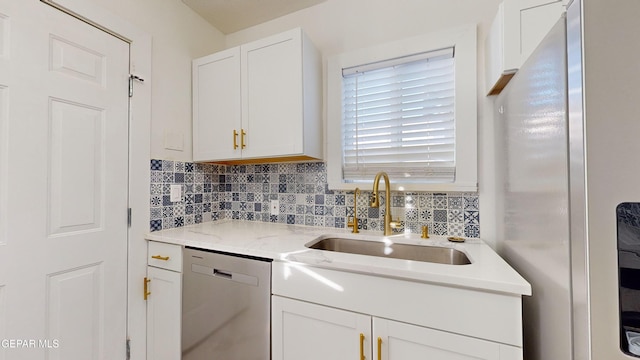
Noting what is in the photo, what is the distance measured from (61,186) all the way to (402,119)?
1.77 meters

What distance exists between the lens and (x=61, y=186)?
1.21m

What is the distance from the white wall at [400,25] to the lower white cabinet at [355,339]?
2.32ft

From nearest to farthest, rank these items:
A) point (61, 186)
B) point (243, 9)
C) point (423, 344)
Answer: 1. point (423, 344)
2. point (61, 186)
3. point (243, 9)

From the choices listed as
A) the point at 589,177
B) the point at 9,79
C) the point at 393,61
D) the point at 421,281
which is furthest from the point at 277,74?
the point at 589,177

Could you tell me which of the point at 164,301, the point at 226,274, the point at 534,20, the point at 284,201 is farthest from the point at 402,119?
the point at 164,301

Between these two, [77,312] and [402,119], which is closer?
[77,312]

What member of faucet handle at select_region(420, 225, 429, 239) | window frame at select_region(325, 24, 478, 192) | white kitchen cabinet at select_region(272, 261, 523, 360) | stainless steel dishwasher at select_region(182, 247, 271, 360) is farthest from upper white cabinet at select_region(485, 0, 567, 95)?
stainless steel dishwasher at select_region(182, 247, 271, 360)

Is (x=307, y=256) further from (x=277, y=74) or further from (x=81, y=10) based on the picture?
(x=81, y=10)

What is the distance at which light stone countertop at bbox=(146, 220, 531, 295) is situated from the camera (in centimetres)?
82

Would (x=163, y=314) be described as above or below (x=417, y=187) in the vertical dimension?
below

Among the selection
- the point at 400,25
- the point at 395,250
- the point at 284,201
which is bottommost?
the point at 395,250

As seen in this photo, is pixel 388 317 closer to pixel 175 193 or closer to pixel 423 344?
pixel 423 344

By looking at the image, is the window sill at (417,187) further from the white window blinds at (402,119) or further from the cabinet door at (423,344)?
the cabinet door at (423,344)

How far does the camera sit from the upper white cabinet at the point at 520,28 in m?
1.02
